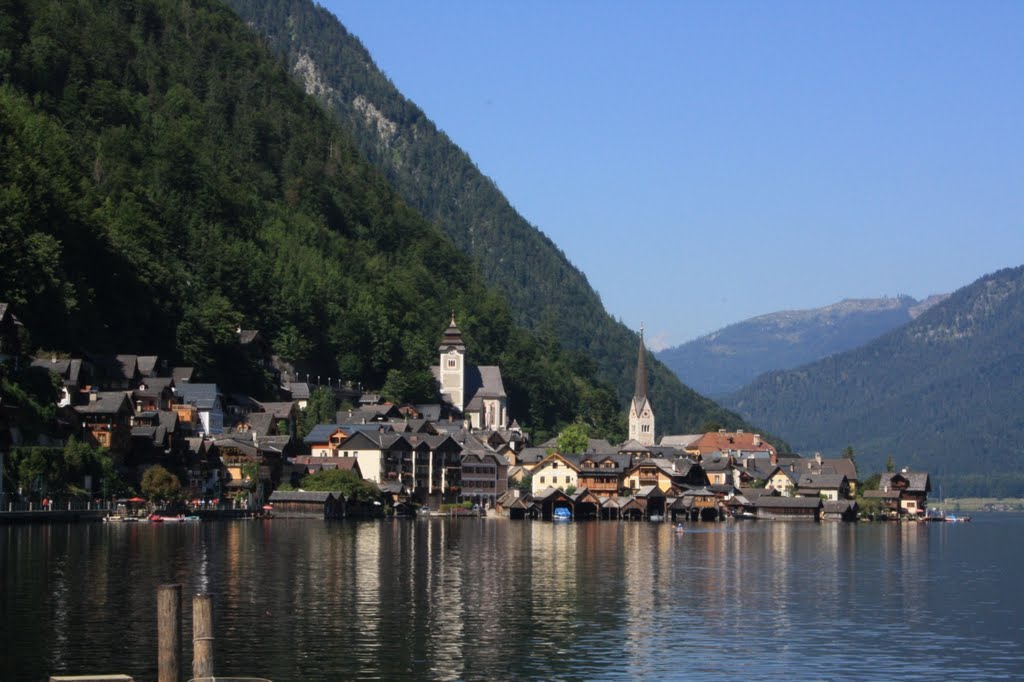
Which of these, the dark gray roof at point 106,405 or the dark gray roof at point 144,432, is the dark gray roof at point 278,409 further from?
the dark gray roof at point 106,405

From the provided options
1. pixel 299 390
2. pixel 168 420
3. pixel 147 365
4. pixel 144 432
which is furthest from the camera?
pixel 299 390

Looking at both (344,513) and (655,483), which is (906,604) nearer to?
(344,513)

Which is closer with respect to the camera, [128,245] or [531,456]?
[128,245]

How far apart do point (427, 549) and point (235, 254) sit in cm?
9339

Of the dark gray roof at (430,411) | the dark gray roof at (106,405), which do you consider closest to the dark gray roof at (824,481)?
the dark gray roof at (430,411)

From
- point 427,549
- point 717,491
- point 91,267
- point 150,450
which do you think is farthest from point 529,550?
point 717,491

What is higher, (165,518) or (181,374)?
(181,374)

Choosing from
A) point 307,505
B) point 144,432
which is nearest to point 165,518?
point 144,432

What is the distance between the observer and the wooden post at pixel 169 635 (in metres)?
31.6

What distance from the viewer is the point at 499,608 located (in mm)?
56781

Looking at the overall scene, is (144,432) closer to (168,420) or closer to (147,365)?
(168,420)

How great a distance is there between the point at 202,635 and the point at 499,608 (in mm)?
25722

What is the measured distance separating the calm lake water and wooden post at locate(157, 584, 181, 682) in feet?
22.9

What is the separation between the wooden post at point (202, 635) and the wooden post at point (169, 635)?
0.37 m
